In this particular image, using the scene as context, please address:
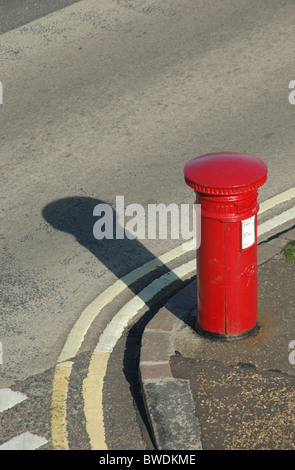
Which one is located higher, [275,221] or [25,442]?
[25,442]

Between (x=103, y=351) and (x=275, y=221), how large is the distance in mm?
2468

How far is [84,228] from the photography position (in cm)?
720

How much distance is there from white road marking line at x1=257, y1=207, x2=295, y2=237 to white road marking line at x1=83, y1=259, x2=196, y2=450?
2.77 feet

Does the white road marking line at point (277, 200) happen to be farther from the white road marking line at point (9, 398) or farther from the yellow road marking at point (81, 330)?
the white road marking line at point (9, 398)

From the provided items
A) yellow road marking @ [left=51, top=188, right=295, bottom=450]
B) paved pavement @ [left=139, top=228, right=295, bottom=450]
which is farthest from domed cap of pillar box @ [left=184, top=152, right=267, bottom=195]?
yellow road marking @ [left=51, top=188, right=295, bottom=450]

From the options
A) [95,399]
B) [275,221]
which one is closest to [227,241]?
[95,399]

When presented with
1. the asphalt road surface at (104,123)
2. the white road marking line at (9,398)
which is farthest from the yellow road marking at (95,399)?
the white road marking line at (9,398)

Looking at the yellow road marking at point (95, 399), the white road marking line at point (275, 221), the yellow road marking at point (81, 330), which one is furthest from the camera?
the white road marking line at point (275, 221)

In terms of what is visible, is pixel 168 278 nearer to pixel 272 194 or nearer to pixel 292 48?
pixel 272 194

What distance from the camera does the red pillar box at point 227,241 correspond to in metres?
4.93

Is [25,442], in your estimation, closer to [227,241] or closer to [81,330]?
[81,330]

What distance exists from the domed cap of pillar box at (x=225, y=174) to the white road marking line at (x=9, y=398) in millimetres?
1877

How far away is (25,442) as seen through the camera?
4.72 m

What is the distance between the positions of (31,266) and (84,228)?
0.80m
